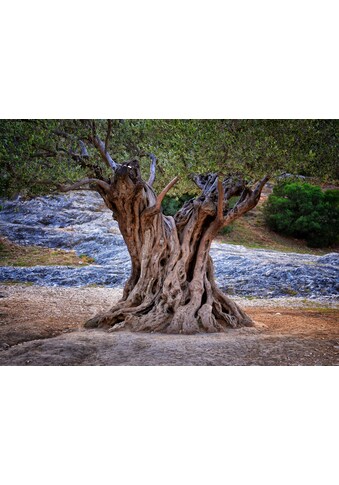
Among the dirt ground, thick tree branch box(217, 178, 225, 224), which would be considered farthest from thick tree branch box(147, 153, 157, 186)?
the dirt ground

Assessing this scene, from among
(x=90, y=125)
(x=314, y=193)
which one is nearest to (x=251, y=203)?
(x=90, y=125)

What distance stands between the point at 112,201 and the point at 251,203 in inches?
101

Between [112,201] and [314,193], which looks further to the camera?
[314,193]

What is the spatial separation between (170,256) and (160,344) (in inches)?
79.3

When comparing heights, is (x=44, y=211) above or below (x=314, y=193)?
below

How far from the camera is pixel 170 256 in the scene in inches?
341

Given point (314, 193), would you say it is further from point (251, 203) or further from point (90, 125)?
point (90, 125)

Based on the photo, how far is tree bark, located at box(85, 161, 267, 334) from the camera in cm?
812

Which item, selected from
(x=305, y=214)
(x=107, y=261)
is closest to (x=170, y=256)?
(x=305, y=214)

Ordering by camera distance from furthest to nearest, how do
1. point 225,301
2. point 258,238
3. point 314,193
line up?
1. point 258,238
2. point 314,193
3. point 225,301

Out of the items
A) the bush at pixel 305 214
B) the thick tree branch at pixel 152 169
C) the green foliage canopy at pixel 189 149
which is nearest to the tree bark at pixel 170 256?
the thick tree branch at pixel 152 169

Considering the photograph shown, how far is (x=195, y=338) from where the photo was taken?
752 centimetres

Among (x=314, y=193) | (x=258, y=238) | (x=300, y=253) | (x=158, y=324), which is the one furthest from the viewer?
(x=258, y=238)

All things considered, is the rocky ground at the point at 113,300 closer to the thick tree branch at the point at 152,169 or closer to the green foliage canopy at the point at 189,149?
the green foliage canopy at the point at 189,149
